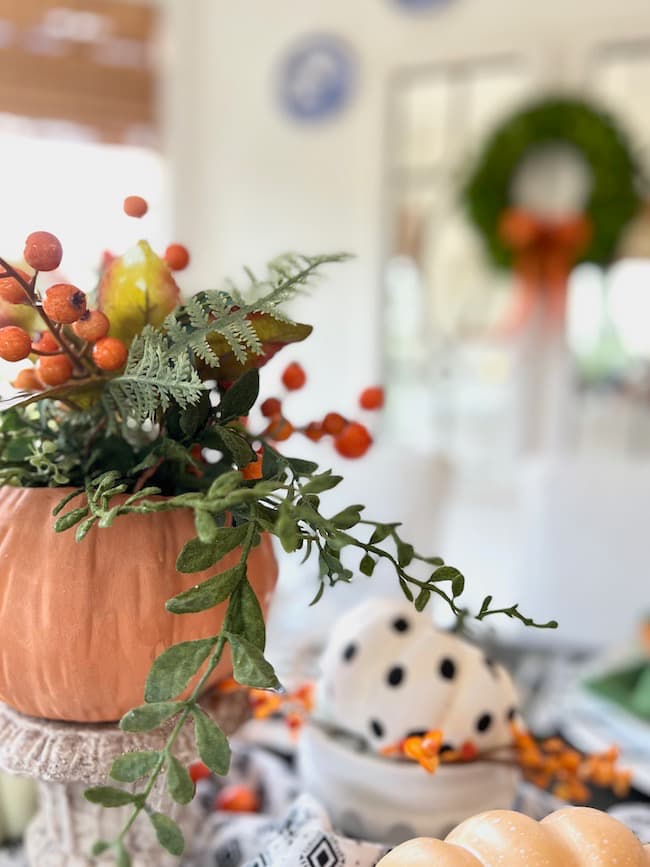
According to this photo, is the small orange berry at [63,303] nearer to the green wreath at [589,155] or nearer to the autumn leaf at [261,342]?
the autumn leaf at [261,342]

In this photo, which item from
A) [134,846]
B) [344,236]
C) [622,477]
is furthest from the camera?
[344,236]

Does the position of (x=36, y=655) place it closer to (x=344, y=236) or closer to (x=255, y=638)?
(x=255, y=638)

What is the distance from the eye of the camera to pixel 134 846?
21.7 inches

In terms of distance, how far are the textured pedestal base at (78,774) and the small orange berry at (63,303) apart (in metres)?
0.24

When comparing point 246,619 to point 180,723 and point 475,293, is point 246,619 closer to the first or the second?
point 180,723

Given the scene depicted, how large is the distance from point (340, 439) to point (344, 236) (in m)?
3.04

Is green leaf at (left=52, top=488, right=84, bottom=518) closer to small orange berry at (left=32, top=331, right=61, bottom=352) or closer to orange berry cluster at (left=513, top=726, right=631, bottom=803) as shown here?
small orange berry at (left=32, top=331, right=61, bottom=352)

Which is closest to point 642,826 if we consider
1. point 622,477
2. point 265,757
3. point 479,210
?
point 265,757

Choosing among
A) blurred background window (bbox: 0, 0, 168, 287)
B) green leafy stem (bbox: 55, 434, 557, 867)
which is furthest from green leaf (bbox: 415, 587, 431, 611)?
blurred background window (bbox: 0, 0, 168, 287)

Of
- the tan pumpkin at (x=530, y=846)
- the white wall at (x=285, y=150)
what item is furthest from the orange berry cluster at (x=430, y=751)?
the white wall at (x=285, y=150)

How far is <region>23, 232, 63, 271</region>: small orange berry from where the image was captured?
430 mm

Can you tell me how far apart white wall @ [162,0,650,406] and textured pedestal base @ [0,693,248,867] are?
9.17 ft

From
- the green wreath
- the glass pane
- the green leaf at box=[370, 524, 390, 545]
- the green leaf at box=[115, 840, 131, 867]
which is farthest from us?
the glass pane

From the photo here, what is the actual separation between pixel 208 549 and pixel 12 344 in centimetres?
15
